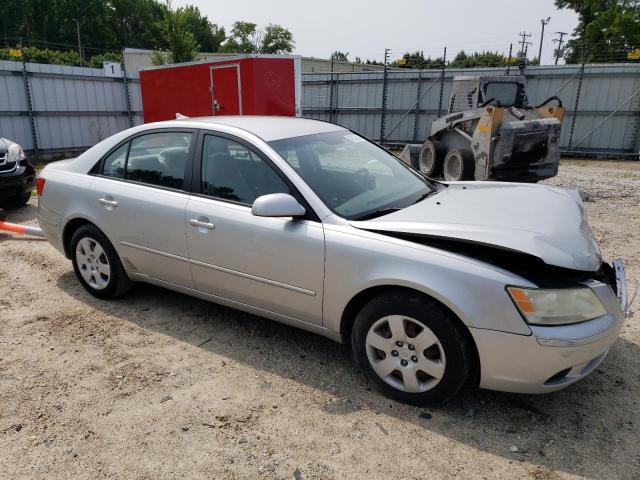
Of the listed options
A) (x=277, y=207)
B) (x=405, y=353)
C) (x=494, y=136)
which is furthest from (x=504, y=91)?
(x=405, y=353)

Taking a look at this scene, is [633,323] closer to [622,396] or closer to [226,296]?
[622,396]

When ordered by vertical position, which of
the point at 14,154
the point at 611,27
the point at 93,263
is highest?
the point at 611,27

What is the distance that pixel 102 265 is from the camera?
412 centimetres

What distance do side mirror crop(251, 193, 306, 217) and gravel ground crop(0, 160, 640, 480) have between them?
1075 millimetres

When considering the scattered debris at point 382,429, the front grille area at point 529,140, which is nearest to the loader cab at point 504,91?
the front grille area at point 529,140

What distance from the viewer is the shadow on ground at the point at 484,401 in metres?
2.47

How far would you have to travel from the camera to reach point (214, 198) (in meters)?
3.38

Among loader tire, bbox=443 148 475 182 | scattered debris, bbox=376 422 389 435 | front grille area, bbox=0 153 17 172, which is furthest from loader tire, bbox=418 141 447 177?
scattered debris, bbox=376 422 389 435

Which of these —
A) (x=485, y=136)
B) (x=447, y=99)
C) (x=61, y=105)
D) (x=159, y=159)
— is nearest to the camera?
(x=159, y=159)

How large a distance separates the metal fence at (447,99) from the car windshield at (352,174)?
566 inches

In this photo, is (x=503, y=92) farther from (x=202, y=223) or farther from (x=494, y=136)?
(x=202, y=223)

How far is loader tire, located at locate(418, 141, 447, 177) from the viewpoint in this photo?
35.3 ft

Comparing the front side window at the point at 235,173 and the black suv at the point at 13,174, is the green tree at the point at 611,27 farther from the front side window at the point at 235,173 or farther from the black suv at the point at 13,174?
the front side window at the point at 235,173

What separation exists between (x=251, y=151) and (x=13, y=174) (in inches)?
210
